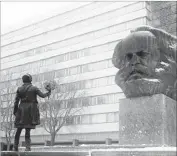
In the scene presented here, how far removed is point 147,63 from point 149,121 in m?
1.20

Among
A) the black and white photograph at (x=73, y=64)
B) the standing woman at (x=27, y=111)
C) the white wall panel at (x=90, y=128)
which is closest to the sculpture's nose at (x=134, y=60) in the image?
the standing woman at (x=27, y=111)

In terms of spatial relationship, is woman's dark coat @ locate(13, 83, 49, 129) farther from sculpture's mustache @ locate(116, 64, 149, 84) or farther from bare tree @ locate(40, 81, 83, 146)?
bare tree @ locate(40, 81, 83, 146)

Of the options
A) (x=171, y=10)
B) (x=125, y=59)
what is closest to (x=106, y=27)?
(x=171, y=10)

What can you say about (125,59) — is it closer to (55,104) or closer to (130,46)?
(130,46)

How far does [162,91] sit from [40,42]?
40.9 meters

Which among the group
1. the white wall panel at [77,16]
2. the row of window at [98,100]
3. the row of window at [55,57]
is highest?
the white wall panel at [77,16]

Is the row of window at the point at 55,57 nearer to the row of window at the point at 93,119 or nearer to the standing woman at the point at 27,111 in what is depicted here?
the row of window at the point at 93,119

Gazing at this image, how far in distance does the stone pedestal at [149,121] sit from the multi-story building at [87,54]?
2834cm

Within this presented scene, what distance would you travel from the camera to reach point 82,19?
1710 inches

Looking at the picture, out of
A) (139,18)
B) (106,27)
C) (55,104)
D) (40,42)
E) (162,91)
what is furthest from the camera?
(40,42)

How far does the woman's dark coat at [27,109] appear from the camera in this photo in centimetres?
622

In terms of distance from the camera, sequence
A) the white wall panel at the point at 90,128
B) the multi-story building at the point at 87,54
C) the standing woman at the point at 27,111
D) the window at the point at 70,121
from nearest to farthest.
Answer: the standing woman at the point at 27,111, the white wall panel at the point at 90,128, the multi-story building at the point at 87,54, the window at the point at 70,121

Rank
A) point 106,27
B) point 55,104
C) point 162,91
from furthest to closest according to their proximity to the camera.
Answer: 1. point 106,27
2. point 55,104
3. point 162,91

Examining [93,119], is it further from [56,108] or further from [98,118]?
[56,108]
